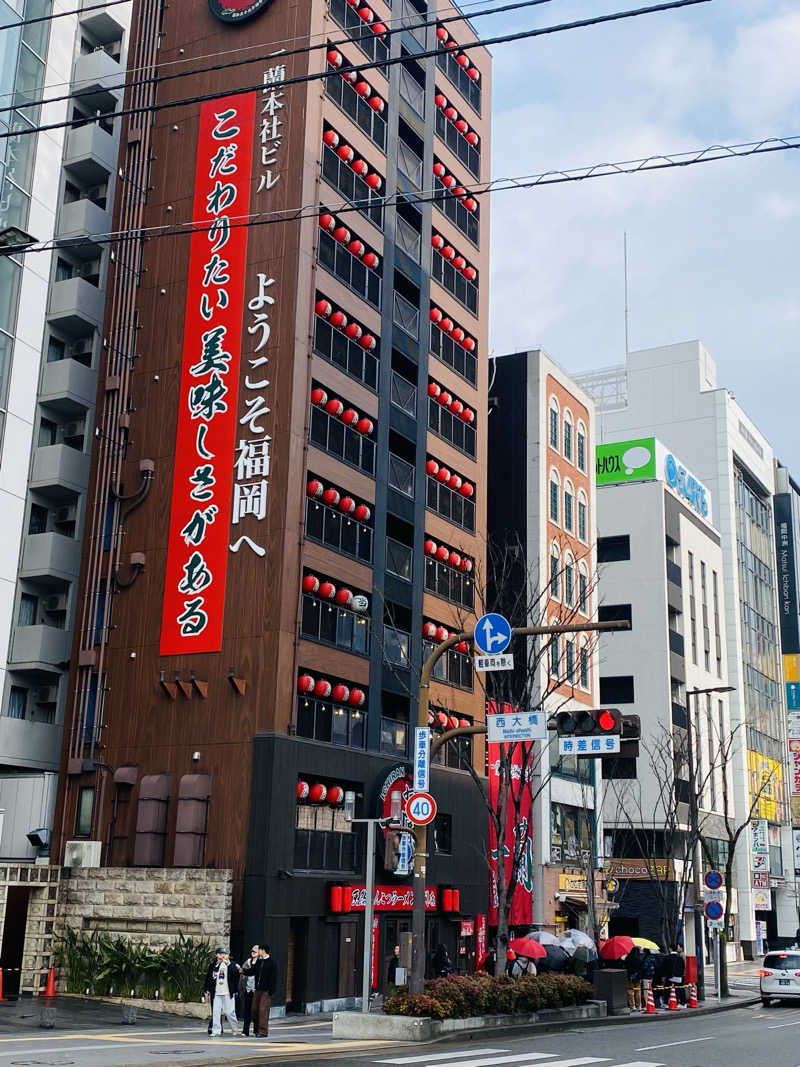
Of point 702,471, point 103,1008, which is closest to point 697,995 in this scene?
point 103,1008

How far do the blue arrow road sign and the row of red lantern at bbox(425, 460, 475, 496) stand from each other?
75.7 ft

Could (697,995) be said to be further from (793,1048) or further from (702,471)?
(702,471)

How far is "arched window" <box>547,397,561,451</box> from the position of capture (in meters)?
55.5

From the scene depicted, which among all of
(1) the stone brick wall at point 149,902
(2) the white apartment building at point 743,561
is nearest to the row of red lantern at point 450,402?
(1) the stone brick wall at point 149,902

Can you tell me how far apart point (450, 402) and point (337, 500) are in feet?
34.7

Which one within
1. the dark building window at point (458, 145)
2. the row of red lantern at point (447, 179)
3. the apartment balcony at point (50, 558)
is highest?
the dark building window at point (458, 145)

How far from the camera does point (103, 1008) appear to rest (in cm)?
2948

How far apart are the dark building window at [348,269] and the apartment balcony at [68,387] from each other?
921 centimetres

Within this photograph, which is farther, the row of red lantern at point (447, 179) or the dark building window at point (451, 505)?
the row of red lantern at point (447, 179)

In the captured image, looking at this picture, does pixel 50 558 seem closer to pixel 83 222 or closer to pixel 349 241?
pixel 83 222

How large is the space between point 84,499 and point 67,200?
1168 cm

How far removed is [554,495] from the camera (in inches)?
2176

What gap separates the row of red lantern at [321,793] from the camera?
33.5 m

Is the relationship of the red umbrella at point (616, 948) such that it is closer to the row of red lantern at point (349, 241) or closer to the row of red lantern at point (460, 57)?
the row of red lantern at point (349, 241)
